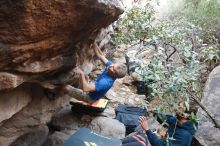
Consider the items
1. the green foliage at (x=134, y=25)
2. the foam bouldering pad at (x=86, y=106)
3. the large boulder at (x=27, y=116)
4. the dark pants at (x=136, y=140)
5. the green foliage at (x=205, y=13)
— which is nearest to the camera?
the large boulder at (x=27, y=116)

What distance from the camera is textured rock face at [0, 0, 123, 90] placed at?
377cm

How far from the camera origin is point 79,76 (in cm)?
636

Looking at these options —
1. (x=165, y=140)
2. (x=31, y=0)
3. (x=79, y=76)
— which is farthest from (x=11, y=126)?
(x=31, y=0)

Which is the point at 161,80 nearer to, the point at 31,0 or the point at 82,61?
the point at 82,61

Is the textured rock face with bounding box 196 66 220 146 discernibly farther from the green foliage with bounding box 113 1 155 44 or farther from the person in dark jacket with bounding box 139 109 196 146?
the green foliage with bounding box 113 1 155 44

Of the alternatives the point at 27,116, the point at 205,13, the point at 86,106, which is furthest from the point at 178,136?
the point at 205,13

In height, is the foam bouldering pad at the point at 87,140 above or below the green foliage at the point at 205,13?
below

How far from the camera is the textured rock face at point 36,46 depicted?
3840mm

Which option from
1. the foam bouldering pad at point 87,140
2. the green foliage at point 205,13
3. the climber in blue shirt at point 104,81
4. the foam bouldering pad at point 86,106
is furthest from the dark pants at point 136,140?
the green foliage at point 205,13

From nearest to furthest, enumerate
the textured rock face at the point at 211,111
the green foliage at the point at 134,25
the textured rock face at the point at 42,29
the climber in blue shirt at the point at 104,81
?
the textured rock face at the point at 42,29 → the climber in blue shirt at the point at 104,81 → the textured rock face at the point at 211,111 → the green foliage at the point at 134,25

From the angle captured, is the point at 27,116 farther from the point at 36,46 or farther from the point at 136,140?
the point at 36,46

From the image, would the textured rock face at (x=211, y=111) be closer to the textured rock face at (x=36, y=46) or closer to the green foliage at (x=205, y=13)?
the green foliage at (x=205, y=13)

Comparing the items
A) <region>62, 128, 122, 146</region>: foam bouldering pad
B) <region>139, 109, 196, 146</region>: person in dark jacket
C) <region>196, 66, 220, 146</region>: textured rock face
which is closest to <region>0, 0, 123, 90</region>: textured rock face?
<region>62, 128, 122, 146</region>: foam bouldering pad

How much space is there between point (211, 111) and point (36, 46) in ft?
18.4
